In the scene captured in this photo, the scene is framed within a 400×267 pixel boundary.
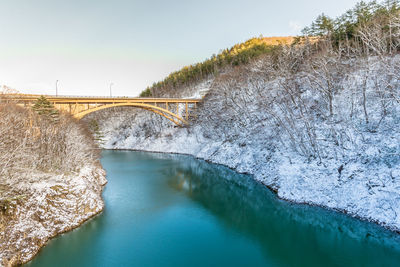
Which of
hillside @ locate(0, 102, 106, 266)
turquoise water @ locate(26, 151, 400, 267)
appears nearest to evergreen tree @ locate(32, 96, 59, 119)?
hillside @ locate(0, 102, 106, 266)

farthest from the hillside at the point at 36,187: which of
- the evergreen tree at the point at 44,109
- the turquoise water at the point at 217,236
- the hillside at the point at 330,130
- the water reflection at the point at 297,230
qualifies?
the hillside at the point at 330,130

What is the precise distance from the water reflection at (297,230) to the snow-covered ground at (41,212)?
776 cm

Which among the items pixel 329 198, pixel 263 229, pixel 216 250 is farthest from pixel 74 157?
pixel 329 198

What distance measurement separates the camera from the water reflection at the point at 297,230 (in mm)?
9164

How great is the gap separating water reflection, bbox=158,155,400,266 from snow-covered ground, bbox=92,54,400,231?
33.3 inches

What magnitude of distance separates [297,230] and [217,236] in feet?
14.2

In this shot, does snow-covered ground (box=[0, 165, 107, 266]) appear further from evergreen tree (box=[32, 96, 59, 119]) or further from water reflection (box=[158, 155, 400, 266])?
water reflection (box=[158, 155, 400, 266])

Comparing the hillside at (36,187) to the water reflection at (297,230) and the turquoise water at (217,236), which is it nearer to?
the turquoise water at (217,236)

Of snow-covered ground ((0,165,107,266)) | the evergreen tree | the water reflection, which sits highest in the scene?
the evergreen tree

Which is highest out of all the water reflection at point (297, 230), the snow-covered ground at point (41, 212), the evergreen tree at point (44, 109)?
the evergreen tree at point (44, 109)

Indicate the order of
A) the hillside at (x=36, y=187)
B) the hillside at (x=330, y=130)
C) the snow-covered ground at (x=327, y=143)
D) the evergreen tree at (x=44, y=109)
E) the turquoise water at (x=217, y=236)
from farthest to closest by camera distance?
1. the evergreen tree at (x=44, y=109)
2. the hillside at (x=330, y=130)
3. the snow-covered ground at (x=327, y=143)
4. the turquoise water at (x=217, y=236)
5. the hillside at (x=36, y=187)

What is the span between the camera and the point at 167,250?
9867 mm

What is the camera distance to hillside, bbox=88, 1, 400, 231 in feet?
41.1

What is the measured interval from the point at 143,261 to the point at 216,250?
319 cm
